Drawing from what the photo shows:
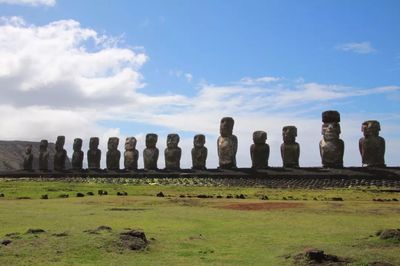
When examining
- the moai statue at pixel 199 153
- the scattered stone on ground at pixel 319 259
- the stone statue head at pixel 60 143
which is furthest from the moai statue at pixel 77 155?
the scattered stone on ground at pixel 319 259

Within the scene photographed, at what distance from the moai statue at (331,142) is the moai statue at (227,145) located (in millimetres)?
7325

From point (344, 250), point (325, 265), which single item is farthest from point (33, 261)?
point (344, 250)

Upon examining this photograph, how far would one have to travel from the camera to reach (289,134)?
38719mm

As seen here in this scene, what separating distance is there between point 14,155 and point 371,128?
5745 centimetres

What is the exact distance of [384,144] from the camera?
3506 cm

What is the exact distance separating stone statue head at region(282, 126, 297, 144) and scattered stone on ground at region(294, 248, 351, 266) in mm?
29986

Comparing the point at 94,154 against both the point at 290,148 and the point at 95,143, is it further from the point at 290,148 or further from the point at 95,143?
the point at 290,148

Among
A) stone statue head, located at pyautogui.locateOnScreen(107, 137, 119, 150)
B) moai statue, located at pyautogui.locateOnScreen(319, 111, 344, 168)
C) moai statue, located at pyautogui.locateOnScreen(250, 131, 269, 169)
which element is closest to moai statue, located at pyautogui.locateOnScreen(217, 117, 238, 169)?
moai statue, located at pyautogui.locateOnScreen(250, 131, 269, 169)

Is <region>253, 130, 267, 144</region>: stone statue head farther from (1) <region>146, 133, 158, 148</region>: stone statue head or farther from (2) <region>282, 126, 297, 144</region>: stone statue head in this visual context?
(1) <region>146, 133, 158, 148</region>: stone statue head

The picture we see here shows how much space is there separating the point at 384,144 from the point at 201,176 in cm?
1281

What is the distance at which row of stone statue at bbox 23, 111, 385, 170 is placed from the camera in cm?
3538

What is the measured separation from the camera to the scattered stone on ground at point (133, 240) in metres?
10.1

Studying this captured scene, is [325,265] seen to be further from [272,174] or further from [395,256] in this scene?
[272,174]

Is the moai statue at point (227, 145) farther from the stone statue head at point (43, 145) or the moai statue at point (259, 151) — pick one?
the stone statue head at point (43, 145)
